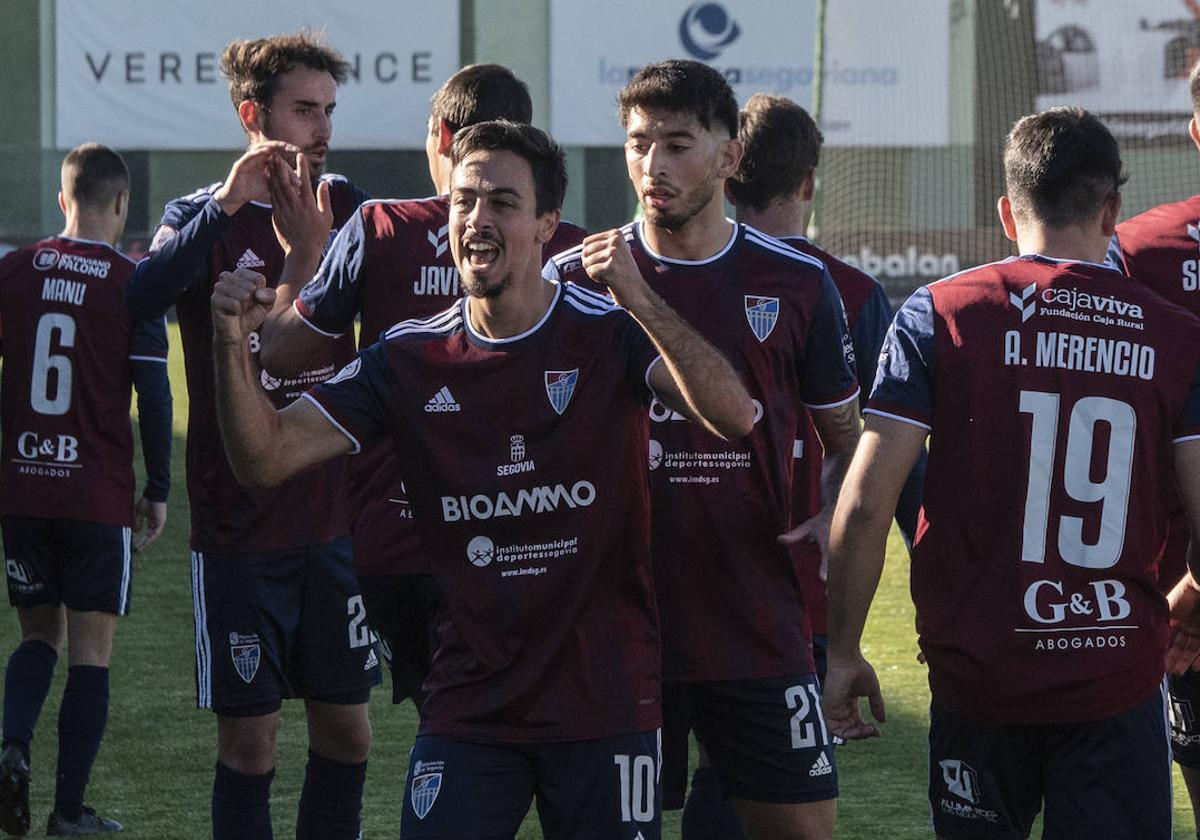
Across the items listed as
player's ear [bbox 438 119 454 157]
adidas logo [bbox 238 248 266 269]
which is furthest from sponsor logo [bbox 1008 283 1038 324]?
Answer: adidas logo [bbox 238 248 266 269]

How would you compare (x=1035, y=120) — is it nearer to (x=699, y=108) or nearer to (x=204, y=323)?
(x=699, y=108)

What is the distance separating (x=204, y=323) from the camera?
16.0 ft

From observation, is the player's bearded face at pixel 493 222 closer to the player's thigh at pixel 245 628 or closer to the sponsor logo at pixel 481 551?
the sponsor logo at pixel 481 551

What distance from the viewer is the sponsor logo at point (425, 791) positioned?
11.2 ft

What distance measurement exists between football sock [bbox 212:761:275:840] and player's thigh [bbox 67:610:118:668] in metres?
1.27

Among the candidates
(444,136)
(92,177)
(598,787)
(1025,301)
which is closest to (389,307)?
(444,136)

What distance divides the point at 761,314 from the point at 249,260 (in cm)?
159

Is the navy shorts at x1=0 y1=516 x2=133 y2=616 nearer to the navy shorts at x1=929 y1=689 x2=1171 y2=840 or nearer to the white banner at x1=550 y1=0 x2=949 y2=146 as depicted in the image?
the navy shorts at x1=929 y1=689 x2=1171 y2=840

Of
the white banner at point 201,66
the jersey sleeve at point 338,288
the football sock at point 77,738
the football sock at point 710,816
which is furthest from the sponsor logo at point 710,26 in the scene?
the football sock at point 710,816

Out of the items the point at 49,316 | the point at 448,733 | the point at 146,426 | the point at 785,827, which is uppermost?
the point at 49,316

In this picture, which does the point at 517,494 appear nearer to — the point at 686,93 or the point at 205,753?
the point at 686,93

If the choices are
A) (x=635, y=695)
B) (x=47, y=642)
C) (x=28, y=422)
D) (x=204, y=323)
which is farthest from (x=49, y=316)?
(x=635, y=695)

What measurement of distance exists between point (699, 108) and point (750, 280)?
39cm

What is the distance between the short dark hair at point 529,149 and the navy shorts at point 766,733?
1121 millimetres
